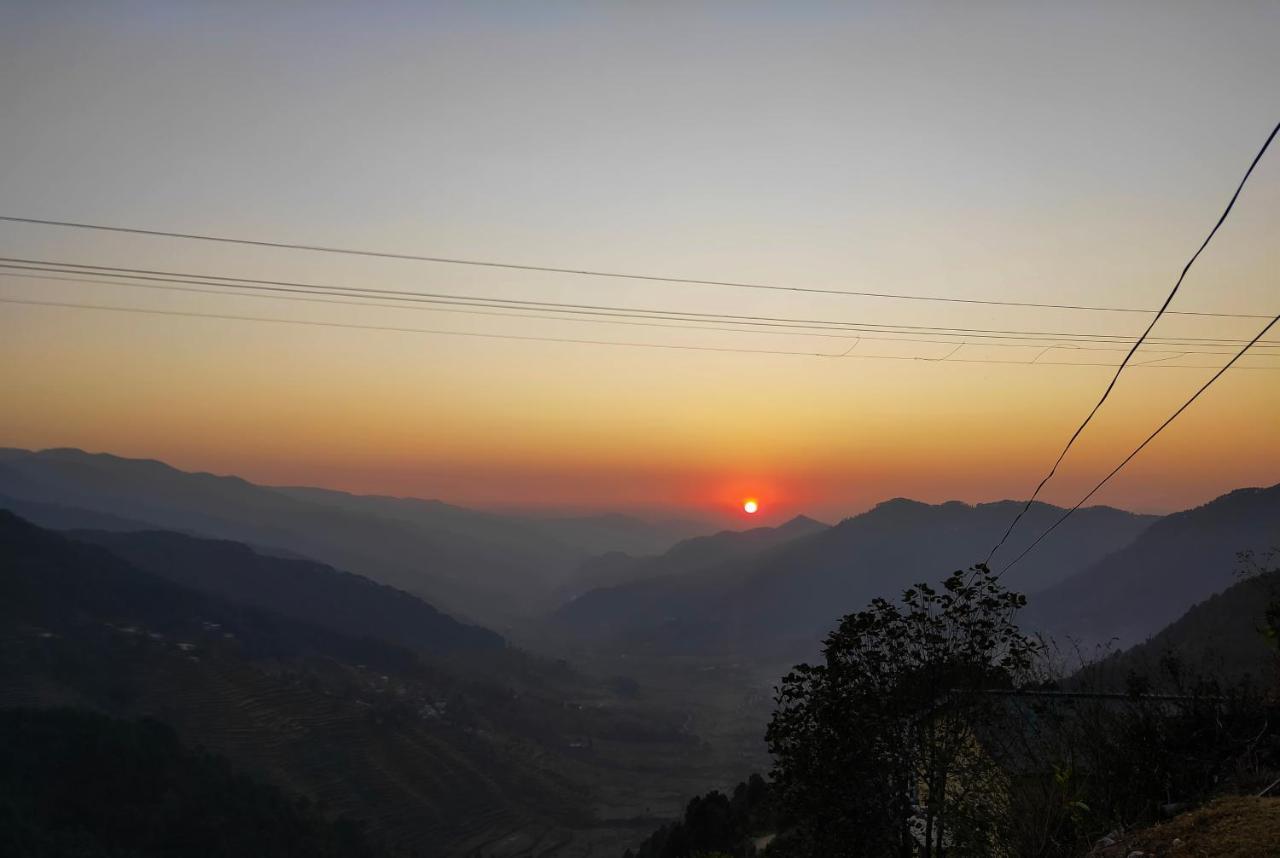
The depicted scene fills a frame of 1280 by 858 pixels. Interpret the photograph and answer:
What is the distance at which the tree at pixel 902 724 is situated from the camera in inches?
512

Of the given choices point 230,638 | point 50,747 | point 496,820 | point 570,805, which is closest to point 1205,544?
point 570,805

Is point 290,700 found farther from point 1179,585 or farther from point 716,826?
point 1179,585

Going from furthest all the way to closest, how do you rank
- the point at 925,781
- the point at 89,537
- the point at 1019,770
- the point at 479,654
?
the point at 479,654 < the point at 89,537 < the point at 1019,770 < the point at 925,781

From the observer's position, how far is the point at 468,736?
416 ft

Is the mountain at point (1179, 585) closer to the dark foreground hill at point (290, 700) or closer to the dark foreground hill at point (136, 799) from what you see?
the dark foreground hill at point (290, 700)

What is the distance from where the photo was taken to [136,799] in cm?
6844

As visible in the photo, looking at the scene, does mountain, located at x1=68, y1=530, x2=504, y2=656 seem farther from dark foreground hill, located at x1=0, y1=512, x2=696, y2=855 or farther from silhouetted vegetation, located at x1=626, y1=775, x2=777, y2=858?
silhouetted vegetation, located at x1=626, y1=775, x2=777, y2=858

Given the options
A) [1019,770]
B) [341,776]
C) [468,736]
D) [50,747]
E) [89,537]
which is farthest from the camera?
[89,537]

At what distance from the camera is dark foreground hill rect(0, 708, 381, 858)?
63062 mm

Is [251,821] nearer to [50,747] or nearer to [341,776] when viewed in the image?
[50,747]

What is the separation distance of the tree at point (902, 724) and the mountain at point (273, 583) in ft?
536

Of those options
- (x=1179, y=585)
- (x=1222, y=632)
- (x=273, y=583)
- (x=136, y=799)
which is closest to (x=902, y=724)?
(x=1222, y=632)

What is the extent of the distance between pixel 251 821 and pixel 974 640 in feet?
257

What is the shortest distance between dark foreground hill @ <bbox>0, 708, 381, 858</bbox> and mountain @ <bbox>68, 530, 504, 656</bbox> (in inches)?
3314
